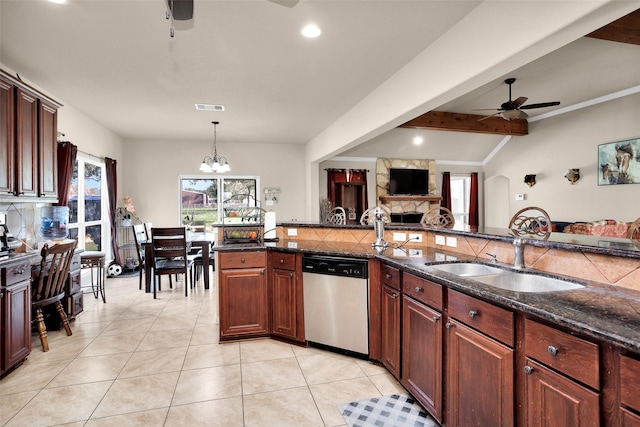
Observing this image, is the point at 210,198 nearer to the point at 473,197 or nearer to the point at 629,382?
the point at 473,197

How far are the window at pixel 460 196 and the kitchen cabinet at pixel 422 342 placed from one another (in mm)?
7414

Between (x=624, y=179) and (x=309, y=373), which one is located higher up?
(x=624, y=179)

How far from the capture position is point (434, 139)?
7.66 m

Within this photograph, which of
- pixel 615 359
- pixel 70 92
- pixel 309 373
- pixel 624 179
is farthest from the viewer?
pixel 624 179

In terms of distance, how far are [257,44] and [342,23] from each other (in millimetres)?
773

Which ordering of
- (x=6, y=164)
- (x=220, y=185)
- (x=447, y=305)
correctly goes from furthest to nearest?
1. (x=220, y=185)
2. (x=6, y=164)
3. (x=447, y=305)

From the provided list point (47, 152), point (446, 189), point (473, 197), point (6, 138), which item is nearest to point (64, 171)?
point (47, 152)

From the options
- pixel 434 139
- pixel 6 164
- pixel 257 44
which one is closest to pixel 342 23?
pixel 257 44

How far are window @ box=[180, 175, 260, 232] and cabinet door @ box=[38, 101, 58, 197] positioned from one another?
3317 millimetres

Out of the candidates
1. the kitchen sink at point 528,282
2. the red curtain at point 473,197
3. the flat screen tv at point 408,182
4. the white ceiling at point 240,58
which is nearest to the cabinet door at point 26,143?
the white ceiling at point 240,58

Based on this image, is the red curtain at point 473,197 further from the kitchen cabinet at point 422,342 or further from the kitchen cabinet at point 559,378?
the kitchen cabinet at point 559,378

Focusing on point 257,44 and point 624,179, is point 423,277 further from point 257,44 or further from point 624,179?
point 624,179

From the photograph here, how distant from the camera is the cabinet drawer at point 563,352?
1.03m

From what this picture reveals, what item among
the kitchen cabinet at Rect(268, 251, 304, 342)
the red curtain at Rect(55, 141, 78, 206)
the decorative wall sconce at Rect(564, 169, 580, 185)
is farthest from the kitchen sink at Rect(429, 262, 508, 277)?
the decorative wall sconce at Rect(564, 169, 580, 185)
